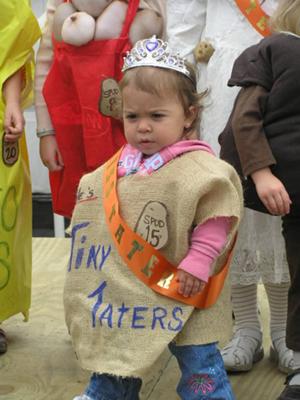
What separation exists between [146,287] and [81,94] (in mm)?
1016

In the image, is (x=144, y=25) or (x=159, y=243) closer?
(x=159, y=243)

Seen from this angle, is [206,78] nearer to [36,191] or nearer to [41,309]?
[41,309]

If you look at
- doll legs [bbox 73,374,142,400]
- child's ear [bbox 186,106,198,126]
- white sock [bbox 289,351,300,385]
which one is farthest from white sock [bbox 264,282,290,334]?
child's ear [bbox 186,106,198,126]

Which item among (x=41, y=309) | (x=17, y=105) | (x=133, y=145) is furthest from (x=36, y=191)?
(x=133, y=145)

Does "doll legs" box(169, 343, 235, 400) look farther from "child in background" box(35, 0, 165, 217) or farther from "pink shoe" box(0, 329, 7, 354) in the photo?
"pink shoe" box(0, 329, 7, 354)

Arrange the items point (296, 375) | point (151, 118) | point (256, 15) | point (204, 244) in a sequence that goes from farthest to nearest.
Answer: point (256, 15), point (296, 375), point (151, 118), point (204, 244)

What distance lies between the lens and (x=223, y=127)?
3.65 meters

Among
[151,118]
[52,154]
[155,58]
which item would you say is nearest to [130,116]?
[151,118]

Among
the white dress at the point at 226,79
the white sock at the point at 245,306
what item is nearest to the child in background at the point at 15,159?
the white dress at the point at 226,79

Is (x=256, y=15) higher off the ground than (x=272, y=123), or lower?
higher

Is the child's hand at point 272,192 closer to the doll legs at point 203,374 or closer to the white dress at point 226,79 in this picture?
the doll legs at point 203,374

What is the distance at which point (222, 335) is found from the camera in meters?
3.03

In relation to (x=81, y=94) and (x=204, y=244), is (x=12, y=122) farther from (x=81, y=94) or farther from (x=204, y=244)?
(x=204, y=244)

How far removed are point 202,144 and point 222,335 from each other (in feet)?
1.92
